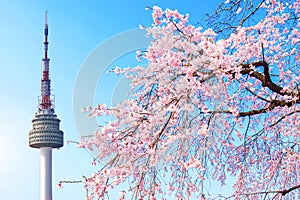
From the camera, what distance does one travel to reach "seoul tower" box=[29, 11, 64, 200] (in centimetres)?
5531

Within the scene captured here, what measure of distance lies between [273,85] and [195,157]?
1187mm

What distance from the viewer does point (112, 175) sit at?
4164 mm

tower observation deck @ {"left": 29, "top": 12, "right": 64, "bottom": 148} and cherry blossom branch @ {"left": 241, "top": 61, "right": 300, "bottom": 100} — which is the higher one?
tower observation deck @ {"left": 29, "top": 12, "right": 64, "bottom": 148}

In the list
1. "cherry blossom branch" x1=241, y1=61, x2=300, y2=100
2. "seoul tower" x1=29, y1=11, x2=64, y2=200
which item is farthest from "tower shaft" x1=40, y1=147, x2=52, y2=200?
"cherry blossom branch" x1=241, y1=61, x2=300, y2=100

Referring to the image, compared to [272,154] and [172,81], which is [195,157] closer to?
[172,81]

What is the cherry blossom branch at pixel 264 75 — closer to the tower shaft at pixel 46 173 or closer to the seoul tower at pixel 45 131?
the seoul tower at pixel 45 131

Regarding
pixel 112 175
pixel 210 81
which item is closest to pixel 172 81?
pixel 210 81

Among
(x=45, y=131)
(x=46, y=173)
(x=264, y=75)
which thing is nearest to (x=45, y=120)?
A: (x=45, y=131)

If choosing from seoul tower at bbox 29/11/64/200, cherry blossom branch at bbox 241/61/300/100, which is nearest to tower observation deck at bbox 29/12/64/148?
seoul tower at bbox 29/11/64/200

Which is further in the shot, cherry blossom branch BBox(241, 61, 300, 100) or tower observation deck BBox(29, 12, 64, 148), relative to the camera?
tower observation deck BBox(29, 12, 64, 148)

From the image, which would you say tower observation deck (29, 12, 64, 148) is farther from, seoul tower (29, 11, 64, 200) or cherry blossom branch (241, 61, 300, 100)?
cherry blossom branch (241, 61, 300, 100)

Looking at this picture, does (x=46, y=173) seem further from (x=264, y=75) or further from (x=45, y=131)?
(x=264, y=75)

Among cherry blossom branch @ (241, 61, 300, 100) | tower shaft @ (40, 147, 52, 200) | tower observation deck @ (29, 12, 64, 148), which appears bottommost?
cherry blossom branch @ (241, 61, 300, 100)

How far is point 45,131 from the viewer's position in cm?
5566
